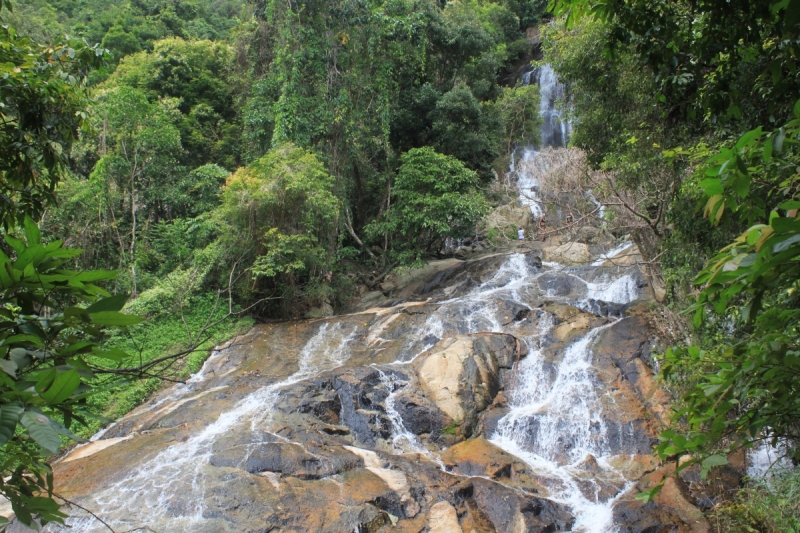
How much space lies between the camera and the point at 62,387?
1.09 metres

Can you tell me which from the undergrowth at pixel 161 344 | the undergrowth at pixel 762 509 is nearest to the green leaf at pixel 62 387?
the undergrowth at pixel 762 509

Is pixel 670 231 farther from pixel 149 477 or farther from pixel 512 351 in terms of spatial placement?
pixel 149 477

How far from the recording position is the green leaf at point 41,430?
3.18 feet

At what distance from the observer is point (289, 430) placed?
759 cm

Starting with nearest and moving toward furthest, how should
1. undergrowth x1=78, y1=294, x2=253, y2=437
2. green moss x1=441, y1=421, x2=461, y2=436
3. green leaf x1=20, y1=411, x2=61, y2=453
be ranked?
green leaf x1=20, y1=411, x2=61, y2=453, green moss x1=441, y1=421, x2=461, y2=436, undergrowth x1=78, y1=294, x2=253, y2=437

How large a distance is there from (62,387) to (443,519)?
5.82 meters

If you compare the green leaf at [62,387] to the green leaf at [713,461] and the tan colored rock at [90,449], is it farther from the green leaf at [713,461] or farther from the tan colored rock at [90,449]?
the tan colored rock at [90,449]

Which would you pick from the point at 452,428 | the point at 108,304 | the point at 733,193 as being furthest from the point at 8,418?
the point at 452,428

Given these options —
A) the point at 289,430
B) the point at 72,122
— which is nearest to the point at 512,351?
the point at 289,430

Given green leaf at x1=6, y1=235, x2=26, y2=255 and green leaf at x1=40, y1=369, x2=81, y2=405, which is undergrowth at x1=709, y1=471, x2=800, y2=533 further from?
green leaf at x1=6, y1=235, x2=26, y2=255

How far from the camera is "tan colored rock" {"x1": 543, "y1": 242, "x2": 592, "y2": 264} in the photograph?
15.6 meters

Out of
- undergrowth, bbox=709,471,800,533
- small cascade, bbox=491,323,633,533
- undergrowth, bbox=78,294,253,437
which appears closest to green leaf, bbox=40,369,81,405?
undergrowth, bbox=709,471,800,533

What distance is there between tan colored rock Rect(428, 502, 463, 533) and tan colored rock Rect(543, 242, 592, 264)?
1080 centimetres

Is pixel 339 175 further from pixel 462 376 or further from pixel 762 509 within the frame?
pixel 762 509
